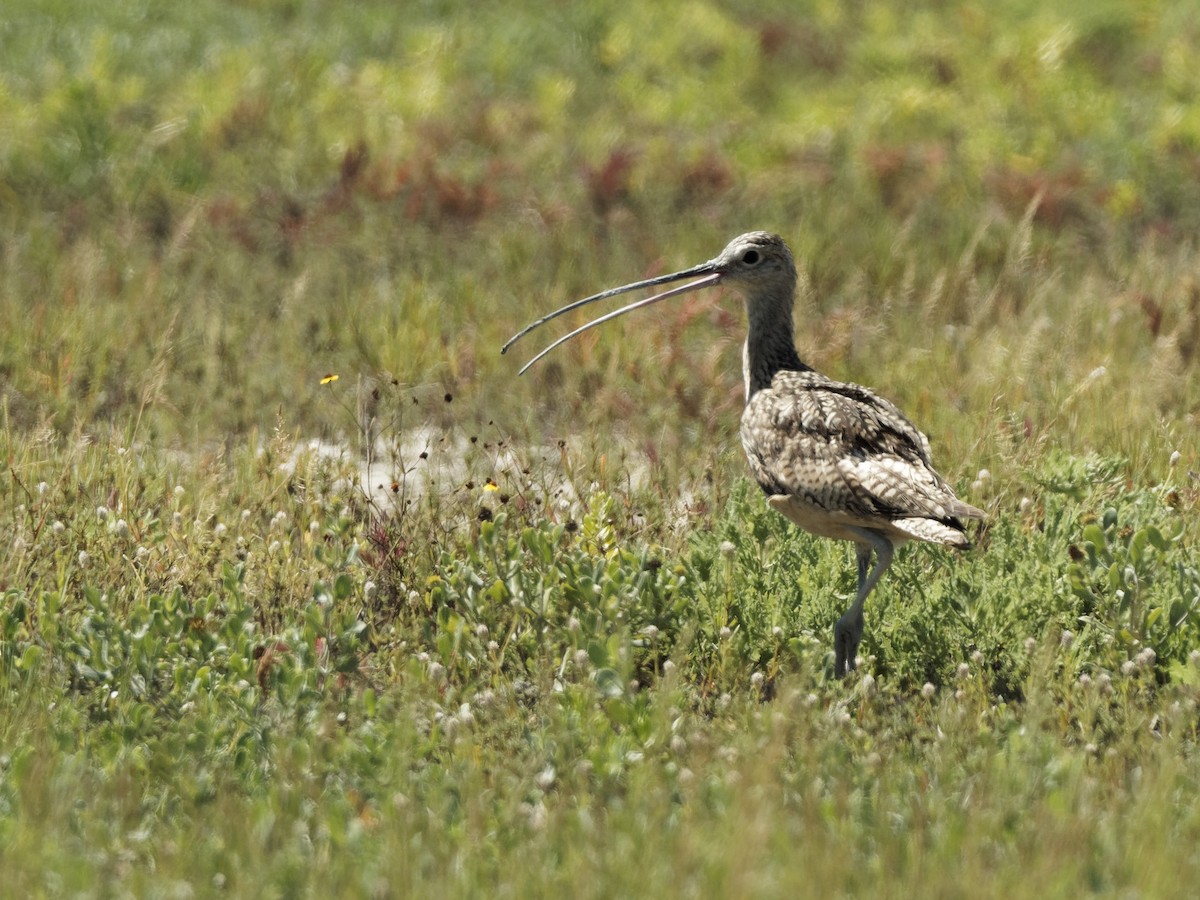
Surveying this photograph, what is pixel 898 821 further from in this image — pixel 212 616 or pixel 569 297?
pixel 569 297

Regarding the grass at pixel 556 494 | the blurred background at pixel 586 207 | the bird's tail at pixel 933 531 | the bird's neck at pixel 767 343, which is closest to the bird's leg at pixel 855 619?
the grass at pixel 556 494

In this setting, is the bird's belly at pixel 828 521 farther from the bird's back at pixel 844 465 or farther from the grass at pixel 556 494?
the grass at pixel 556 494

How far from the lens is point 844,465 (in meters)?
5.77


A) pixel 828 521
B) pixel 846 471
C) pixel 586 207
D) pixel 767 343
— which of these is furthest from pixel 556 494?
pixel 586 207

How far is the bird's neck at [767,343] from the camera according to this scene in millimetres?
6750

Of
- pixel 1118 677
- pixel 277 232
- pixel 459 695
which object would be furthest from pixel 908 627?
pixel 277 232

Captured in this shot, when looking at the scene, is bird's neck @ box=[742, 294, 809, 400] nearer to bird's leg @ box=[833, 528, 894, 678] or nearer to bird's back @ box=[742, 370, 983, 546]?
bird's back @ box=[742, 370, 983, 546]

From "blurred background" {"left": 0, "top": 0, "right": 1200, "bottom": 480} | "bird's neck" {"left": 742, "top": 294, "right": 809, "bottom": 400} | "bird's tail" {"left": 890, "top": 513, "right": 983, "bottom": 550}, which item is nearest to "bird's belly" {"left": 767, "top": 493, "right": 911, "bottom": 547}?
"bird's tail" {"left": 890, "top": 513, "right": 983, "bottom": 550}

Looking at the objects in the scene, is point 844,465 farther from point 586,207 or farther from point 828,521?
point 586,207

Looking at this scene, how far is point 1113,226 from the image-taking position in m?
11.7

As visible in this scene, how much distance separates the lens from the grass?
13.8 feet

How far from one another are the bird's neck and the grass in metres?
0.54

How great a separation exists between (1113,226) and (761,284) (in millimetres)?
5793

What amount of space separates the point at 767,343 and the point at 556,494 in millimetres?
1036
